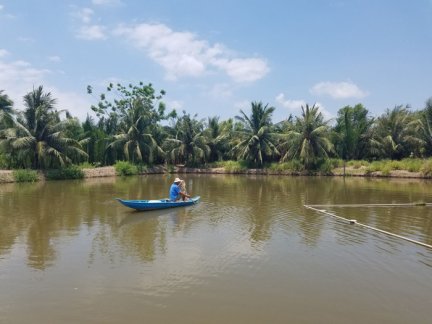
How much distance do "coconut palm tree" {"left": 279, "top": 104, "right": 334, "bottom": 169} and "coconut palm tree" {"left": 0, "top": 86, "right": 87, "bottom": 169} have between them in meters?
19.9

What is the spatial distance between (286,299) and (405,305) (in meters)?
1.82

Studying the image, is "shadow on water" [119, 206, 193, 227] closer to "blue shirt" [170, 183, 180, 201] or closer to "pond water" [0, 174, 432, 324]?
"pond water" [0, 174, 432, 324]

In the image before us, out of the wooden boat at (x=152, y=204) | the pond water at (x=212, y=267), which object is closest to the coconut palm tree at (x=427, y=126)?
the pond water at (x=212, y=267)

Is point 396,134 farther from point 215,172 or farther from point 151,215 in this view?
point 151,215

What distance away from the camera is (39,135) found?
28047 mm

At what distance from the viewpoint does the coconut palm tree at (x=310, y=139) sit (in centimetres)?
3488

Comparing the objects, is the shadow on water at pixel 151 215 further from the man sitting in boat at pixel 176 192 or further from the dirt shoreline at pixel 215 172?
the dirt shoreline at pixel 215 172

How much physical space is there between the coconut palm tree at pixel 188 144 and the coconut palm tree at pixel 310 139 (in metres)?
9.39

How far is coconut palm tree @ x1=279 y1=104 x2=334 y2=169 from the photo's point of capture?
34.9m

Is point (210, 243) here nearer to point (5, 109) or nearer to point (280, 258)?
point (280, 258)

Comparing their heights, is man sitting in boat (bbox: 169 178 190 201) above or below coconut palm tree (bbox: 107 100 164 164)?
below

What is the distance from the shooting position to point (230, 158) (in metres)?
43.5

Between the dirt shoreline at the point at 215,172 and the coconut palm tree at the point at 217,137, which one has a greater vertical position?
the coconut palm tree at the point at 217,137

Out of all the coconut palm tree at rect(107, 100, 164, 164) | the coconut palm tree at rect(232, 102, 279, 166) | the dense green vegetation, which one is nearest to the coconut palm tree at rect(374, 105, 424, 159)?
the dense green vegetation
